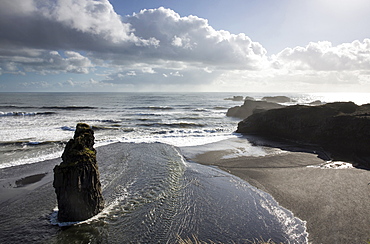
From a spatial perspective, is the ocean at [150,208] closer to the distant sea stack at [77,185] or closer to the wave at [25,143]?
the distant sea stack at [77,185]

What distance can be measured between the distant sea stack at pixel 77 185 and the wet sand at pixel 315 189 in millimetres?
8269

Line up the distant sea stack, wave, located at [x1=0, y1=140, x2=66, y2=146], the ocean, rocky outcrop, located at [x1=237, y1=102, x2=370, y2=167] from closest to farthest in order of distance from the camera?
the ocean < the distant sea stack < rocky outcrop, located at [x1=237, y1=102, x2=370, y2=167] < wave, located at [x1=0, y1=140, x2=66, y2=146]

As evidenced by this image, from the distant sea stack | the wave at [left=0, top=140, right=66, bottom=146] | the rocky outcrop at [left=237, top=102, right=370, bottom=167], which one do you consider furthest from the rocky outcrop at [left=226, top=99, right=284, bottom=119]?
the distant sea stack

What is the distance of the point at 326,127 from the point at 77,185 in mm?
23021

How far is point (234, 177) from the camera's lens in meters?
13.1

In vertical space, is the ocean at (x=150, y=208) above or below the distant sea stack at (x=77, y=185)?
below

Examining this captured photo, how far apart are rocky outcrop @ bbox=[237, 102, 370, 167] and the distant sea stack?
1758 centimetres

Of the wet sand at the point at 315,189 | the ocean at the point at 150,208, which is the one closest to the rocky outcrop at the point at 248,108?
the wet sand at the point at 315,189

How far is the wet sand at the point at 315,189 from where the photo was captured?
7.89 meters

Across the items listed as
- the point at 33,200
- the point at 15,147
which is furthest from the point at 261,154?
the point at 15,147

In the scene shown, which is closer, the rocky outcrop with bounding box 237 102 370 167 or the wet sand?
the wet sand

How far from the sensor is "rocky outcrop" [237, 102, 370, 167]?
18.1 m

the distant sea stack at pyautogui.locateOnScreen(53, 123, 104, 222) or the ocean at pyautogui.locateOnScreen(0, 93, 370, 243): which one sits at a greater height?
the distant sea stack at pyautogui.locateOnScreen(53, 123, 104, 222)

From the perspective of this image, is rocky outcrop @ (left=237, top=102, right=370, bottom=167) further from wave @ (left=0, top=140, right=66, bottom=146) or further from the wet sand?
wave @ (left=0, top=140, right=66, bottom=146)
